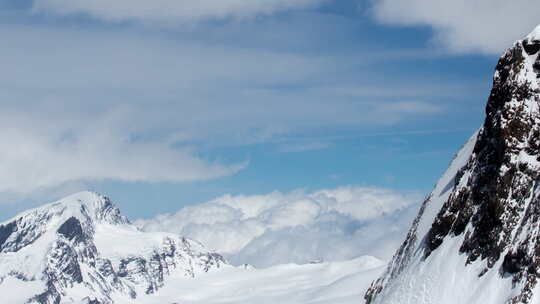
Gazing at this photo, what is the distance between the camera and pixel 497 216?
80.5 metres

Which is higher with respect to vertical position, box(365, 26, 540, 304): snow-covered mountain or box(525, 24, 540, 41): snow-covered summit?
box(525, 24, 540, 41): snow-covered summit

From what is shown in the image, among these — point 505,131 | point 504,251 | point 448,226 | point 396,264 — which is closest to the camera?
point 504,251

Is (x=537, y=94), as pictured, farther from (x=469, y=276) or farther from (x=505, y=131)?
(x=469, y=276)

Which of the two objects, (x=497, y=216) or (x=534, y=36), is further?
(x=534, y=36)

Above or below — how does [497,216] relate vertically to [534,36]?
below

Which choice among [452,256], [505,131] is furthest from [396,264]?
[505,131]

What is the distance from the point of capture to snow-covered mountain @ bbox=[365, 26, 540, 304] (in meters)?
75.1

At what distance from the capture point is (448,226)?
90938mm

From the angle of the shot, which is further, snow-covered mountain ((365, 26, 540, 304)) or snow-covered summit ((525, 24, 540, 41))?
snow-covered summit ((525, 24, 540, 41))

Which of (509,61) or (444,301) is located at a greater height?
(509,61)

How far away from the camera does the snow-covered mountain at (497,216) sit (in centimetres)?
7512

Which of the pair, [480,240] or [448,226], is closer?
[480,240]

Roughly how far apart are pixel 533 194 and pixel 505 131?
308 inches

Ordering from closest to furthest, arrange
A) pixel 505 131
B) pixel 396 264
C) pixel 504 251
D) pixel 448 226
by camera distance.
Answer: pixel 504 251, pixel 505 131, pixel 448 226, pixel 396 264
